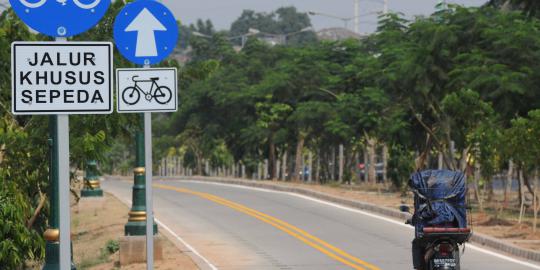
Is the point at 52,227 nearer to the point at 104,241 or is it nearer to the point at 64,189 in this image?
the point at 64,189

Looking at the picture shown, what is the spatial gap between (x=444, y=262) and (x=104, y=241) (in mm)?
13103

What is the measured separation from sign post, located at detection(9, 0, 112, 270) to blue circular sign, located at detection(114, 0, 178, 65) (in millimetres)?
2908

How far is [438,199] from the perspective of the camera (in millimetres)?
14594

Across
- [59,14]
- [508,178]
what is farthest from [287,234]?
[59,14]

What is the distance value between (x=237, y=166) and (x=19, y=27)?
162ft

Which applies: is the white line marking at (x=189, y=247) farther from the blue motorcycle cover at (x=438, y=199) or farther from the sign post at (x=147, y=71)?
the sign post at (x=147, y=71)

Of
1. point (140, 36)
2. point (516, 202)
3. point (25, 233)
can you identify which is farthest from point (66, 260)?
point (516, 202)

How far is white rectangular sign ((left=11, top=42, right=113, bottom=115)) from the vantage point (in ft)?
24.7

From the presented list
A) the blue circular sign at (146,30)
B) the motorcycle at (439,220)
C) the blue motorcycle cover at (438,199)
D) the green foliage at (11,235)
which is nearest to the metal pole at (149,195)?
the blue circular sign at (146,30)

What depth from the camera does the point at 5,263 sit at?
16641 mm

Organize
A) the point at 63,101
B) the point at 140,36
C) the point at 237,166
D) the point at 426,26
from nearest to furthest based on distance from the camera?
the point at 63,101 < the point at 140,36 < the point at 426,26 < the point at 237,166

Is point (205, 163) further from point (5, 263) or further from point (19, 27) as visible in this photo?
point (5, 263)

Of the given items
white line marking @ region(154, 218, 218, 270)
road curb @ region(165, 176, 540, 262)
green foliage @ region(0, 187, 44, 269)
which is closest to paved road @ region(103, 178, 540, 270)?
white line marking @ region(154, 218, 218, 270)

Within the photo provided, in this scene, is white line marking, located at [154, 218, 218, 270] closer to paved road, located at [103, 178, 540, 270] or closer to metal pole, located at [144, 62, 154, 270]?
paved road, located at [103, 178, 540, 270]
